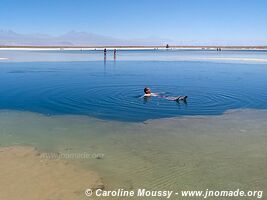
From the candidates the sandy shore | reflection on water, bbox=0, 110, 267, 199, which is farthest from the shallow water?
the sandy shore

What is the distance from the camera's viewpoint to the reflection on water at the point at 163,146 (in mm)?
11156

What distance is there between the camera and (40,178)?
11047 millimetres

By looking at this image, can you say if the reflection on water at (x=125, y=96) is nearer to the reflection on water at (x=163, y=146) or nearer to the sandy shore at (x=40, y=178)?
the reflection on water at (x=163, y=146)

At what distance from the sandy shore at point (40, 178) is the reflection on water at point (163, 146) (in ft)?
1.92

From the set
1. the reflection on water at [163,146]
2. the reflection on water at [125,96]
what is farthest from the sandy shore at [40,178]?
the reflection on water at [125,96]

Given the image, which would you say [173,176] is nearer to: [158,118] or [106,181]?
[106,181]

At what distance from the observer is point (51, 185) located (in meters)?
10.6

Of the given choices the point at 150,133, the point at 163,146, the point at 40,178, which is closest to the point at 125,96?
the point at 150,133

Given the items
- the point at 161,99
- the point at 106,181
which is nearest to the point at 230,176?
the point at 106,181

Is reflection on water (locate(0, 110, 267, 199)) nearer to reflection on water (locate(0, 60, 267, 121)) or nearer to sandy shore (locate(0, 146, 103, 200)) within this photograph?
sandy shore (locate(0, 146, 103, 200))

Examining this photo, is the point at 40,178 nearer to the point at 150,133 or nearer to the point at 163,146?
the point at 163,146

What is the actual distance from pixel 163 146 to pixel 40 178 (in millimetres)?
5119

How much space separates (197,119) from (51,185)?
1009 cm

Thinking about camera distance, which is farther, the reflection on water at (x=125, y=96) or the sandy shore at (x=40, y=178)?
the reflection on water at (x=125, y=96)
